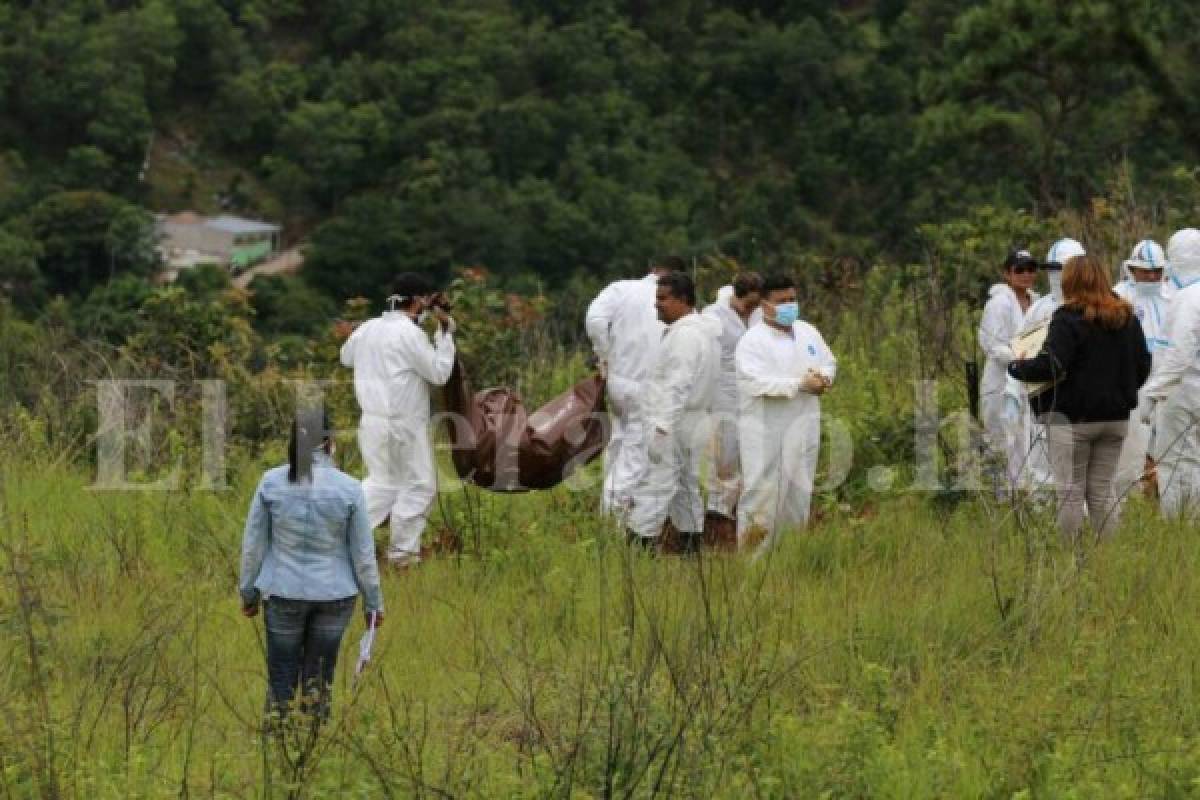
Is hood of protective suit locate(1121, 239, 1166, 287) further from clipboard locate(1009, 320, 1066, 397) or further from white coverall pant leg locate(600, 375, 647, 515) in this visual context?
white coverall pant leg locate(600, 375, 647, 515)

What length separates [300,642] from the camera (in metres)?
6.21

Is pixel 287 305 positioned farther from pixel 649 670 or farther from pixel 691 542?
pixel 649 670

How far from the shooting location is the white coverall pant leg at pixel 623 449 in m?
9.05

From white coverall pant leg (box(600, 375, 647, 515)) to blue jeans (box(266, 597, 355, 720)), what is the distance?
293 centimetres

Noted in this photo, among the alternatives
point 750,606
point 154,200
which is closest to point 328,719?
point 750,606

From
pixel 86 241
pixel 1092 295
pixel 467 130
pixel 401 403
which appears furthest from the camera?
pixel 467 130

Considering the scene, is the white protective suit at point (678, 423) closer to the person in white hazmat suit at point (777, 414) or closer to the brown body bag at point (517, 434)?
the person in white hazmat suit at point (777, 414)

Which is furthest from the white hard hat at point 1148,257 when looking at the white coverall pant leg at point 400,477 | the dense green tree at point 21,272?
the dense green tree at point 21,272

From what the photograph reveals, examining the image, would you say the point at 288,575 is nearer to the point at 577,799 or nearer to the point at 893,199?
the point at 577,799

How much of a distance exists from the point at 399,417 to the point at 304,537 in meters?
2.77

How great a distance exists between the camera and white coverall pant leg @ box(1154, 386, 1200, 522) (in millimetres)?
8867

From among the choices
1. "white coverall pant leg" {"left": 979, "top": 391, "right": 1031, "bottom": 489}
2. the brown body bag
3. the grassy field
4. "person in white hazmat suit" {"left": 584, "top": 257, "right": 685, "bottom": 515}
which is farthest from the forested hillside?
the grassy field

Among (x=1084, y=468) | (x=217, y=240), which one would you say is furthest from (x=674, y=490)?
(x=217, y=240)

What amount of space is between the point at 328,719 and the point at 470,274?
694 cm
